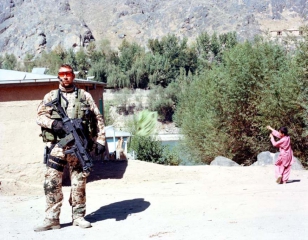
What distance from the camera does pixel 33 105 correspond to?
11781 mm

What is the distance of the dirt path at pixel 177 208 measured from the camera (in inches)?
247

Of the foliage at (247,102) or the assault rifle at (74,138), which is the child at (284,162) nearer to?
the assault rifle at (74,138)

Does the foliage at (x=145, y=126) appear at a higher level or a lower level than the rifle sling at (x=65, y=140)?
lower

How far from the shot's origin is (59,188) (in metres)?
6.75

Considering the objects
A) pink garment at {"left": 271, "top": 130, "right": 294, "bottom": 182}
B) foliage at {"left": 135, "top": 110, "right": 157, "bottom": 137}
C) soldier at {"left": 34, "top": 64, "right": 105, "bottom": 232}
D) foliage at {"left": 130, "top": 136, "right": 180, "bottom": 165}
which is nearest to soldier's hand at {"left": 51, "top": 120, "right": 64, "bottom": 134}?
soldier at {"left": 34, "top": 64, "right": 105, "bottom": 232}

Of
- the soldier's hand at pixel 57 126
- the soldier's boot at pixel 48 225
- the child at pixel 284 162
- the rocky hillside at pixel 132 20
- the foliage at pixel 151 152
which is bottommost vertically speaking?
the foliage at pixel 151 152

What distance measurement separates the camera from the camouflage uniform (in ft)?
22.0

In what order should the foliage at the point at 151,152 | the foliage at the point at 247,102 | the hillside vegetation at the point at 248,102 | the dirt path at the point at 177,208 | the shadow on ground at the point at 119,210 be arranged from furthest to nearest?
the foliage at the point at 151,152, the foliage at the point at 247,102, the hillside vegetation at the point at 248,102, the shadow on ground at the point at 119,210, the dirt path at the point at 177,208

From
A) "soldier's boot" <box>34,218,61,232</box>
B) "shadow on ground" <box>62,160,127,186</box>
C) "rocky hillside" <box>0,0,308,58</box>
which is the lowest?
"shadow on ground" <box>62,160,127,186</box>

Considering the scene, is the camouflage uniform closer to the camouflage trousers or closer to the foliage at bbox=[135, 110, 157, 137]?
the camouflage trousers

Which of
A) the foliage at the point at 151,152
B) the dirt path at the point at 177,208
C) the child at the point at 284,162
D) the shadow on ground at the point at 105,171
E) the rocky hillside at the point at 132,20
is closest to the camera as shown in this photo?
the dirt path at the point at 177,208

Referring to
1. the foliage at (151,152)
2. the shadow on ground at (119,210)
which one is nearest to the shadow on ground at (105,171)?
the shadow on ground at (119,210)

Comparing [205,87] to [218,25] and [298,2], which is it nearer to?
[218,25]

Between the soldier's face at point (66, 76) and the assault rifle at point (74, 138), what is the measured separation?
0.20 m
